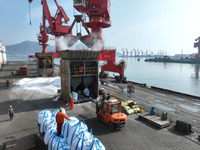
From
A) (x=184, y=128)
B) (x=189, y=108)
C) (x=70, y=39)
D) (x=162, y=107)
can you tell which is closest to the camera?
(x=184, y=128)

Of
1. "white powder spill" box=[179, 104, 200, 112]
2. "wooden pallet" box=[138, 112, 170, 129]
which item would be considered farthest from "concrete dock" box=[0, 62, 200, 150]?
"wooden pallet" box=[138, 112, 170, 129]

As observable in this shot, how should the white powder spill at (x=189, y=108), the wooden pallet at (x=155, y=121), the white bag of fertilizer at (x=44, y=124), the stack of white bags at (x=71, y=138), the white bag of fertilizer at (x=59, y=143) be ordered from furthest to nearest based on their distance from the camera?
the white powder spill at (x=189, y=108), the wooden pallet at (x=155, y=121), the white bag of fertilizer at (x=44, y=124), the white bag of fertilizer at (x=59, y=143), the stack of white bags at (x=71, y=138)

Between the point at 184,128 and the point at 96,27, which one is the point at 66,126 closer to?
the point at 184,128

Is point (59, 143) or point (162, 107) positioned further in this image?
point (162, 107)

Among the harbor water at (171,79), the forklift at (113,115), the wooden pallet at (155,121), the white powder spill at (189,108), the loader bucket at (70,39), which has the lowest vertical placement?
the harbor water at (171,79)

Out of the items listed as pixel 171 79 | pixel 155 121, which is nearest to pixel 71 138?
pixel 155 121

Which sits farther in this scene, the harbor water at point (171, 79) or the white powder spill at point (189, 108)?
the harbor water at point (171, 79)

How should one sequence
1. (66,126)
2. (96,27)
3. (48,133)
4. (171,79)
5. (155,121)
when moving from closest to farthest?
(66,126) → (48,133) → (155,121) → (96,27) → (171,79)

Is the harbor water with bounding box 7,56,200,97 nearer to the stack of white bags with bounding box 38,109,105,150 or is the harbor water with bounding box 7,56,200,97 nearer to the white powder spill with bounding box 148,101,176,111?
the white powder spill with bounding box 148,101,176,111

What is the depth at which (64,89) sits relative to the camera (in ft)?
53.9

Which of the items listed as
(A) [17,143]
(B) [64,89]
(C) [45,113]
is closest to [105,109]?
(C) [45,113]

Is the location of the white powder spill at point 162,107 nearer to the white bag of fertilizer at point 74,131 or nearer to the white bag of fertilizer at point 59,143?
the white bag of fertilizer at point 74,131

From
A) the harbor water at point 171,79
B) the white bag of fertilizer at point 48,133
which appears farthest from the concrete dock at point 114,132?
the harbor water at point 171,79

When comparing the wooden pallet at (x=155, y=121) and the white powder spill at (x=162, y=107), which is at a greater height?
the wooden pallet at (x=155, y=121)
